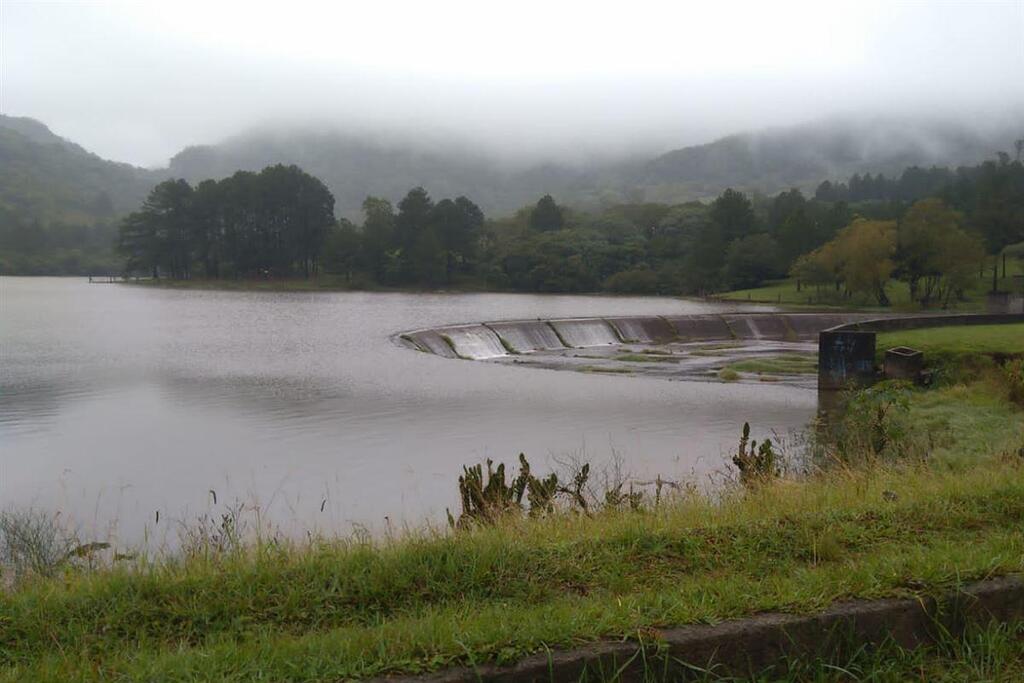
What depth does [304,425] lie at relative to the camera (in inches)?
666

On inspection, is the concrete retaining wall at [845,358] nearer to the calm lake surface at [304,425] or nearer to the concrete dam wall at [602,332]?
the calm lake surface at [304,425]

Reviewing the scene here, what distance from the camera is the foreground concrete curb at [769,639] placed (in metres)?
3.43

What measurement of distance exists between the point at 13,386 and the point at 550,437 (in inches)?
543

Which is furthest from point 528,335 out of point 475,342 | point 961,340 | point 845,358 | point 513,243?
point 513,243

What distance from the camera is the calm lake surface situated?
11.8m

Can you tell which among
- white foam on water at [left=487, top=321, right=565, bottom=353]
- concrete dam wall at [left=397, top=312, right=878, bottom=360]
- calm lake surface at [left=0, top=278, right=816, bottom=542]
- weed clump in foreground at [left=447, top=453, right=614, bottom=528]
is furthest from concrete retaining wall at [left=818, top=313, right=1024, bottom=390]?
weed clump in foreground at [left=447, top=453, right=614, bottom=528]

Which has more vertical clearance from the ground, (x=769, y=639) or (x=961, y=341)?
(x=961, y=341)

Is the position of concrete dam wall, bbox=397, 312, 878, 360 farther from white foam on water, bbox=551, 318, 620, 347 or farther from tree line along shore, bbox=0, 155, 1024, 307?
tree line along shore, bbox=0, 155, 1024, 307

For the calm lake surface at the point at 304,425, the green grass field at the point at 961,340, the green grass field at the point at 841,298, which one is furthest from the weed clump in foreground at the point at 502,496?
the green grass field at the point at 841,298

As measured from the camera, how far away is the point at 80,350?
1156 inches

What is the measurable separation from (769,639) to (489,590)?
53.4 inches

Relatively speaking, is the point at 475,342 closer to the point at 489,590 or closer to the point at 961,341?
the point at 961,341

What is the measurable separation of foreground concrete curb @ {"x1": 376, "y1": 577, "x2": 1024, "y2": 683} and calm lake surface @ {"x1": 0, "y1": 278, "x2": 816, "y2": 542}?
434 cm

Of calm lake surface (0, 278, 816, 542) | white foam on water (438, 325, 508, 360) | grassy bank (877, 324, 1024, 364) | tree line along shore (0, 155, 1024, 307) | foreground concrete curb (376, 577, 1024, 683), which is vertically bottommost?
calm lake surface (0, 278, 816, 542)
